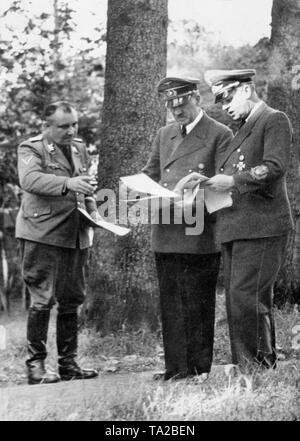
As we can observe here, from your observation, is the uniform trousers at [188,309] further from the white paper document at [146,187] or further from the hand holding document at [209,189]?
the white paper document at [146,187]

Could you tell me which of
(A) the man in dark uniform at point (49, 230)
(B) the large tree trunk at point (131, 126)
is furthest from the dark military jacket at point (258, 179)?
(B) the large tree trunk at point (131, 126)

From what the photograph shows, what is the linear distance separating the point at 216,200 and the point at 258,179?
40 centimetres

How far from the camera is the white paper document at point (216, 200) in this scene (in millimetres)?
5566

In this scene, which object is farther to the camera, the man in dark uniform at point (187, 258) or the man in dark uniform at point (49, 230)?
the man in dark uniform at point (49, 230)

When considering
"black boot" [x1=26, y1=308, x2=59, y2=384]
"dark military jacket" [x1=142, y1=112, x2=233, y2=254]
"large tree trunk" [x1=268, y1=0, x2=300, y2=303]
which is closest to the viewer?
"dark military jacket" [x1=142, y1=112, x2=233, y2=254]

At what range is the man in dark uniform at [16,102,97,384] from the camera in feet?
20.5

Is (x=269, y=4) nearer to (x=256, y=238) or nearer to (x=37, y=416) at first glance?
(x=256, y=238)

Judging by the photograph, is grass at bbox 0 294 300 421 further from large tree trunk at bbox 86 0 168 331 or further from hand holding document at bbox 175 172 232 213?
hand holding document at bbox 175 172 232 213

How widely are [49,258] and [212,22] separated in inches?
270

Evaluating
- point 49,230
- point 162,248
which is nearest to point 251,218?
point 162,248

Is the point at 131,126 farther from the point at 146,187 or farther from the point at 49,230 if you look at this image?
the point at 146,187

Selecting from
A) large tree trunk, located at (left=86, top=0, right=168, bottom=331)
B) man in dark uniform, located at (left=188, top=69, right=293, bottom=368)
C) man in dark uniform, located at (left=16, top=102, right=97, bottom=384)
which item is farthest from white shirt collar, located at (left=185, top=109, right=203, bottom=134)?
large tree trunk, located at (left=86, top=0, right=168, bottom=331)

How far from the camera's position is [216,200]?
5.65 meters

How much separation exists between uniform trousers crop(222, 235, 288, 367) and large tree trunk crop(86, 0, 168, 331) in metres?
2.01
